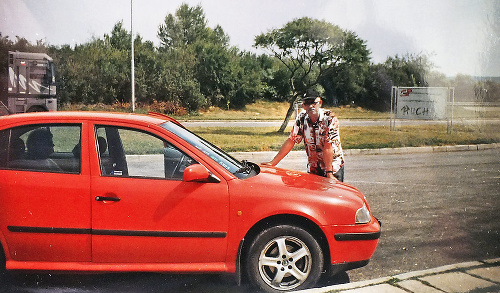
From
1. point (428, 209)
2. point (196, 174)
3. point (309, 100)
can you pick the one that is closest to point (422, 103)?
point (428, 209)

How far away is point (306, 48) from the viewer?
40.1ft

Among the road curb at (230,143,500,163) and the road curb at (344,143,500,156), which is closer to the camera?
the road curb at (230,143,500,163)

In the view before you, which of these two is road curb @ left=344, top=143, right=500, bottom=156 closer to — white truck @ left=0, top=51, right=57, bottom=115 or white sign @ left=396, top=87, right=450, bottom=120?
white sign @ left=396, top=87, right=450, bottom=120

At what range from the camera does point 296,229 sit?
3271 mm

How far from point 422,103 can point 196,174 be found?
13773mm

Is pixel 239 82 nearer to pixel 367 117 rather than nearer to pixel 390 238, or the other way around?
pixel 367 117

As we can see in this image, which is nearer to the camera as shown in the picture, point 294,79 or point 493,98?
point 493,98

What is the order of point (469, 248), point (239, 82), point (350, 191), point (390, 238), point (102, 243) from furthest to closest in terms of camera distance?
point (239, 82)
point (390, 238)
point (469, 248)
point (350, 191)
point (102, 243)

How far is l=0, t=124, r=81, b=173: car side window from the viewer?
129 inches

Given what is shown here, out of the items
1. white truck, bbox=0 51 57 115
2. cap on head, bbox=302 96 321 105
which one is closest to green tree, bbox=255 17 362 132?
white truck, bbox=0 51 57 115

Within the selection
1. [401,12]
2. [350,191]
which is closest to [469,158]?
[401,12]

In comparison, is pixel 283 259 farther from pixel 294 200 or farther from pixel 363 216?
pixel 363 216

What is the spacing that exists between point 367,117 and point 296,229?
36.1 ft

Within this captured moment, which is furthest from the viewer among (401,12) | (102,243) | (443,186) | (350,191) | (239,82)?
(239,82)
